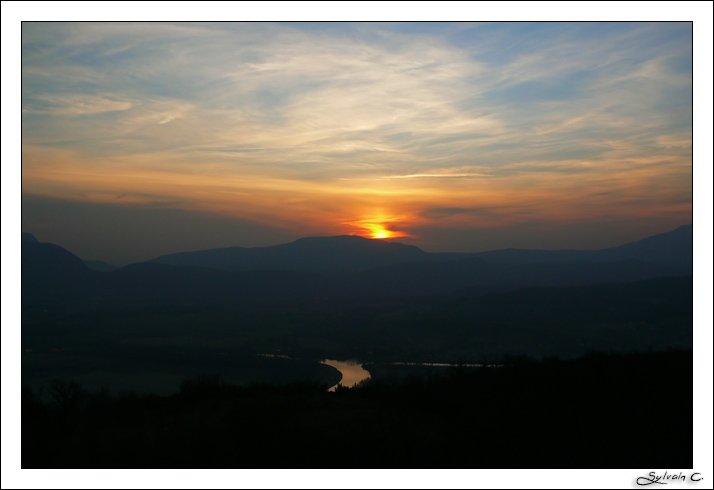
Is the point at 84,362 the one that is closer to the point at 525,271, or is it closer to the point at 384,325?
the point at 384,325

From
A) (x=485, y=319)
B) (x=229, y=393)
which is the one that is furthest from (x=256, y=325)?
(x=229, y=393)

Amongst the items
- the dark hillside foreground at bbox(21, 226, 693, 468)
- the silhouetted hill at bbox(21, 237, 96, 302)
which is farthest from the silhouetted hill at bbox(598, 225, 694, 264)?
the silhouetted hill at bbox(21, 237, 96, 302)

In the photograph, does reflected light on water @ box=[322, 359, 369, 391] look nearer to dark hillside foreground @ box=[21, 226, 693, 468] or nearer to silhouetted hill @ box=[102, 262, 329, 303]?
dark hillside foreground @ box=[21, 226, 693, 468]

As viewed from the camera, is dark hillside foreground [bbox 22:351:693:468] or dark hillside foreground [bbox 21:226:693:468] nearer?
dark hillside foreground [bbox 22:351:693:468]

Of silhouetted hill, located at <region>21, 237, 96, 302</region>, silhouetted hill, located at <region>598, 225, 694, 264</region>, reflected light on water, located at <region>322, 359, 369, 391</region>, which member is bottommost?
reflected light on water, located at <region>322, 359, 369, 391</region>
